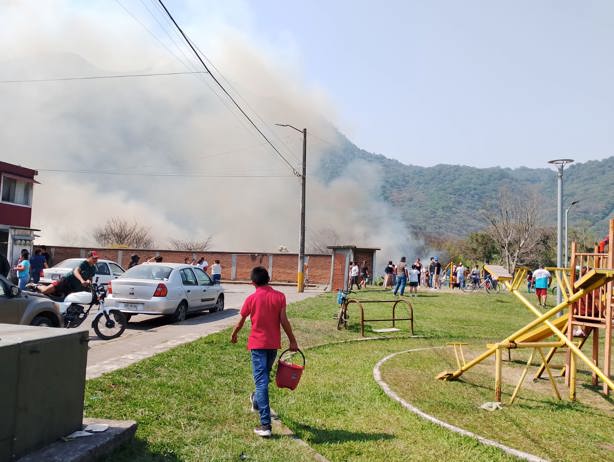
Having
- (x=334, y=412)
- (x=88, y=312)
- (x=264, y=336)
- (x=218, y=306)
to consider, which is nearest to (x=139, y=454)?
(x=264, y=336)

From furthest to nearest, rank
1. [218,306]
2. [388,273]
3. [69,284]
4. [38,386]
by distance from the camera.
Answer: [388,273], [218,306], [69,284], [38,386]

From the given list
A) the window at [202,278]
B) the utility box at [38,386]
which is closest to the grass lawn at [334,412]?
the utility box at [38,386]

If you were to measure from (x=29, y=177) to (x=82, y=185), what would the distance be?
47.3 m

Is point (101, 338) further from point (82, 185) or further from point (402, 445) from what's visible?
point (82, 185)

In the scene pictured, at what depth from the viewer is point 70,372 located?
4.20 metres

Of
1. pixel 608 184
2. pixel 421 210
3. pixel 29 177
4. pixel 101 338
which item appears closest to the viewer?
pixel 101 338

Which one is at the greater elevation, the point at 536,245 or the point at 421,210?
the point at 421,210

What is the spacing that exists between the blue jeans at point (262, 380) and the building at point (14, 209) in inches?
1082

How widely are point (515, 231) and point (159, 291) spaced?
154ft

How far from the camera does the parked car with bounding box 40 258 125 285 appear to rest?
705 inches

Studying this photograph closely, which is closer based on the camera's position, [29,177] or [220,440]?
[220,440]

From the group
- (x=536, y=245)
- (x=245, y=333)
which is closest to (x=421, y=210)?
(x=536, y=245)

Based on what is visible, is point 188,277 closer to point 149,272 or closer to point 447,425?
point 149,272

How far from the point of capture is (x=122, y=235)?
57344 mm
